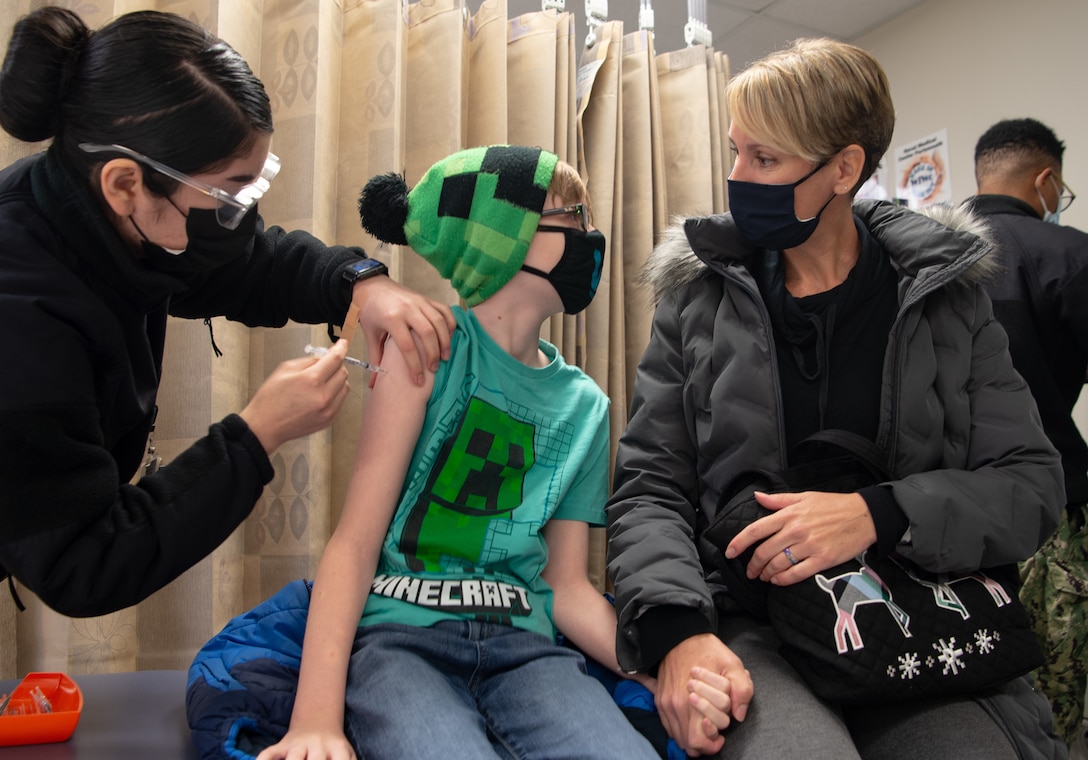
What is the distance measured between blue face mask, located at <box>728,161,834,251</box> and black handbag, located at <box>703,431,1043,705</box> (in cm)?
35

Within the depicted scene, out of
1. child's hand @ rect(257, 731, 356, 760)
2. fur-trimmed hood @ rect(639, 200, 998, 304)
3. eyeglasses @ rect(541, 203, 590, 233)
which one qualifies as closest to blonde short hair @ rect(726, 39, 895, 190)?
fur-trimmed hood @ rect(639, 200, 998, 304)

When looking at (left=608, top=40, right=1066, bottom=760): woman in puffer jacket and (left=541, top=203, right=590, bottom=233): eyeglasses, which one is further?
(left=541, top=203, right=590, bottom=233): eyeglasses

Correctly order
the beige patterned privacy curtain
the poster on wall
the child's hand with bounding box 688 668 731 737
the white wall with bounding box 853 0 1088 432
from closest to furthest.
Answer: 1. the child's hand with bounding box 688 668 731 737
2. the beige patterned privacy curtain
3. the white wall with bounding box 853 0 1088 432
4. the poster on wall

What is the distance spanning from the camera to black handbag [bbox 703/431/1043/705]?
106cm

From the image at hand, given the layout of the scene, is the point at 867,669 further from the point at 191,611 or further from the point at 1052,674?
the point at 1052,674

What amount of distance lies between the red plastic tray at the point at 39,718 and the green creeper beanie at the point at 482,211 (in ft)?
2.67

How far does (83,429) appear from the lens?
2.97ft

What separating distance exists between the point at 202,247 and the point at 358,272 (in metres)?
0.28

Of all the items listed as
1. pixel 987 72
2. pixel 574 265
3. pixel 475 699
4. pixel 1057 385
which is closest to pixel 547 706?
pixel 475 699

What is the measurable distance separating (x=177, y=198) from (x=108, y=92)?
14 cm

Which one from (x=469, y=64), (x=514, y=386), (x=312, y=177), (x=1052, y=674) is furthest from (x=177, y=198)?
(x=1052, y=674)

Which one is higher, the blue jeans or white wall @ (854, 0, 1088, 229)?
white wall @ (854, 0, 1088, 229)

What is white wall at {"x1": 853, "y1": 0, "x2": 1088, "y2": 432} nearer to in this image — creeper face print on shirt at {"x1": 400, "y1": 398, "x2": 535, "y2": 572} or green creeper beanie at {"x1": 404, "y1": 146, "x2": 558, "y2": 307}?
green creeper beanie at {"x1": 404, "y1": 146, "x2": 558, "y2": 307}

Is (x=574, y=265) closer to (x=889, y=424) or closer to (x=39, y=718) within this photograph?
(x=889, y=424)
